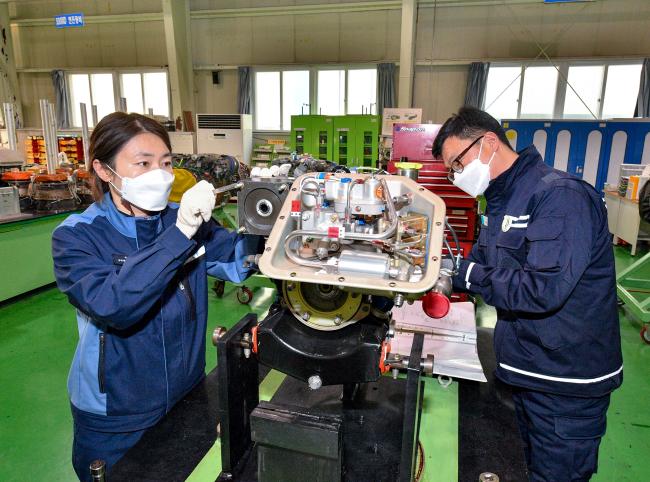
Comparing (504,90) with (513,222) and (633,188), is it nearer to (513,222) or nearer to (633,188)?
(633,188)

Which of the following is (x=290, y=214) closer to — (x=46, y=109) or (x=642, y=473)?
(x=642, y=473)

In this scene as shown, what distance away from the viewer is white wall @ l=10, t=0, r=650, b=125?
694 centimetres

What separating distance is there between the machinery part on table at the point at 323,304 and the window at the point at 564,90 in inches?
298

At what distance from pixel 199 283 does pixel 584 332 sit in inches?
41.7

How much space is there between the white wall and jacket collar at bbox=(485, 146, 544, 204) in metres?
6.78

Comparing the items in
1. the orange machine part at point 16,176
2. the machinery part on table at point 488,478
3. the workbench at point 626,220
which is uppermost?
the orange machine part at point 16,176

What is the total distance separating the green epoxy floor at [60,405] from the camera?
4.28 ft

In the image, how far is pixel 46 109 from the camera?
4078 millimetres

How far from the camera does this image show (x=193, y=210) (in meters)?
0.92

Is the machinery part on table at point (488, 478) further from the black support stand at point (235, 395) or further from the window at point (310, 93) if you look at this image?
the window at point (310, 93)

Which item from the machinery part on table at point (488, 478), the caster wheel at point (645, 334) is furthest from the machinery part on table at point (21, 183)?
the caster wheel at point (645, 334)

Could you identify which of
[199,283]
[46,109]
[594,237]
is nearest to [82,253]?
[199,283]

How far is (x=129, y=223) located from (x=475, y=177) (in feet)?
3.40

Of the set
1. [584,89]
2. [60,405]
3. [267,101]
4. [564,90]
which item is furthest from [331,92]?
[60,405]
